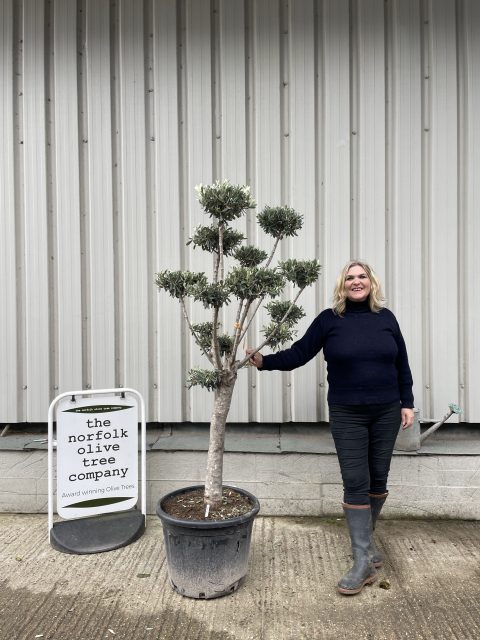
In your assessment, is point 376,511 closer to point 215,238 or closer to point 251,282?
point 251,282

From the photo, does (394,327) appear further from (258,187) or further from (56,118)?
(56,118)

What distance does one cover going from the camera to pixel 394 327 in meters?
3.07

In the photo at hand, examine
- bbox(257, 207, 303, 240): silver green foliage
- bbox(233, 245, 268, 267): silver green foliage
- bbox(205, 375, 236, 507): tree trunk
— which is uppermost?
bbox(257, 207, 303, 240): silver green foliage

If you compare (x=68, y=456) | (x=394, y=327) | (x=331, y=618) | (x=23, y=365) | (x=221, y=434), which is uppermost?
(x=394, y=327)

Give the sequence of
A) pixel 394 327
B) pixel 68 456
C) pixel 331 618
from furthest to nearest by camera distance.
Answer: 1. pixel 68 456
2. pixel 394 327
3. pixel 331 618

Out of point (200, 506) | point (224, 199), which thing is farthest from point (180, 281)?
point (200, 506)

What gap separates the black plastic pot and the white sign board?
34.2 inches

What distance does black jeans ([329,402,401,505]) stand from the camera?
2.95 m

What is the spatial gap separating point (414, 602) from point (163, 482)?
1.99 m

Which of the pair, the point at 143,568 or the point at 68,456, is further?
the point at 68,456

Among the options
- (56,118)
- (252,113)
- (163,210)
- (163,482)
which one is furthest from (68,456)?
(252,113)

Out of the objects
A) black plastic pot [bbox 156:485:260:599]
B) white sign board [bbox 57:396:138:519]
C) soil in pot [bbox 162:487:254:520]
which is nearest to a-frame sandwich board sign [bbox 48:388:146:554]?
white sign board [bbox 57:396:138:519]

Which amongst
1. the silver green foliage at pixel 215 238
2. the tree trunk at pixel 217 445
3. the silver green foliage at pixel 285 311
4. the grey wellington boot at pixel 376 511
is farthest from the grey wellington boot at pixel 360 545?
the silver green foliage at pixel 215 238

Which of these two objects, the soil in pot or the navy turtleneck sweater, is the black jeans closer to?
the navy turtleneck sweater
